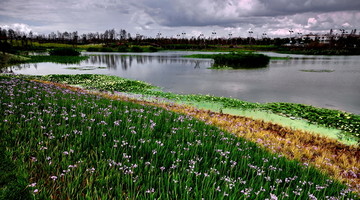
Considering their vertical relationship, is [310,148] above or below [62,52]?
below

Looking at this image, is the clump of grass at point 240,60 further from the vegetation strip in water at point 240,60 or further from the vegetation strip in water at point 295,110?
the vegetation strip in water at point 295,110

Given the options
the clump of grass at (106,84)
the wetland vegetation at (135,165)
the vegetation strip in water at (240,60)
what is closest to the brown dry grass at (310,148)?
the wetland vegetation at (135,165)

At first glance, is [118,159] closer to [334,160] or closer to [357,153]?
[334,160]

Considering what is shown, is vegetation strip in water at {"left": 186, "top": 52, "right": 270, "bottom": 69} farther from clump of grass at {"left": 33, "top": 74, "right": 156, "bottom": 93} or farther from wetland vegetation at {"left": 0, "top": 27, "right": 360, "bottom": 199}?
wetland vegetation at {"left": 0, "top": 27, "right": 360, "bottom": 199}

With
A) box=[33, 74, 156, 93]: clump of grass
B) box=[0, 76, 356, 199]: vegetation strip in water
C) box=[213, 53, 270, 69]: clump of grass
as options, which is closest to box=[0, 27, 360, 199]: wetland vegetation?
box=[0, 76, 356, 199]: vegetation strip in water

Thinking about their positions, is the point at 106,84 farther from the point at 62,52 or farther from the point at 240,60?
the point at 62,52

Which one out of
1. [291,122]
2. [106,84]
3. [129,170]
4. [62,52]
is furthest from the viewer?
[62,52]

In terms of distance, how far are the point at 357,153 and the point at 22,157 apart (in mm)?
11642

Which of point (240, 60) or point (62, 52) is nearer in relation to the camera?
point (240, 60)

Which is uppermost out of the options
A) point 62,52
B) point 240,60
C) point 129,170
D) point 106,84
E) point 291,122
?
point 62,52

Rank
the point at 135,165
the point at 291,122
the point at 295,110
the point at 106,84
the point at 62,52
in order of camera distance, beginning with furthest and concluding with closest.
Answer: the point at 62,52 → the point at 106,84 → the point at 295,110 → the point at 291,122 → the point at 135,165

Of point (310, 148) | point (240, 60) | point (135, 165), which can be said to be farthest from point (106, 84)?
point (240, 60)

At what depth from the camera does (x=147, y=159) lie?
4.40 m

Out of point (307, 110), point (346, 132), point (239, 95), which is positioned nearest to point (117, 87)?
point (239, 95)
